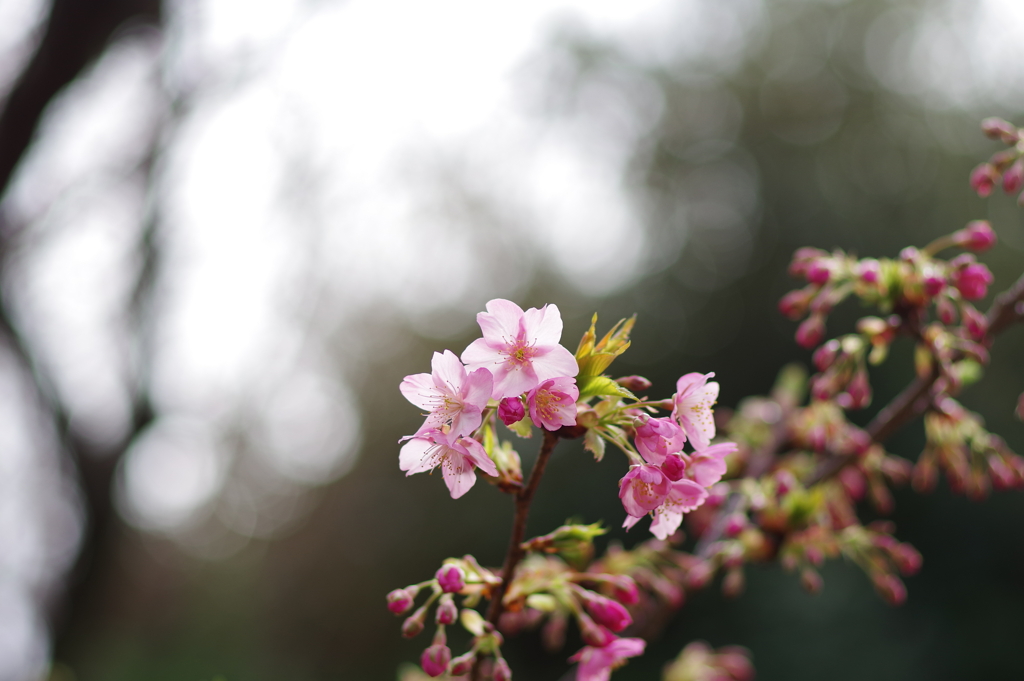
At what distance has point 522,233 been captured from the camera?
6211 mm

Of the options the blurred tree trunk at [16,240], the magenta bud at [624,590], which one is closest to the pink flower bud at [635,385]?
the magenta bud at [624,590]

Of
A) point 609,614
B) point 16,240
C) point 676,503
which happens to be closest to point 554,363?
point 676,503

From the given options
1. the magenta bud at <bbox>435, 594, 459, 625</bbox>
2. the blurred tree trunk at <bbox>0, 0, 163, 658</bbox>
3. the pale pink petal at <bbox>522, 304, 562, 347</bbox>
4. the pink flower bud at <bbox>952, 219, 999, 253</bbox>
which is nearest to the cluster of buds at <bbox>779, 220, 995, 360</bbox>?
the pink flower bud at <bbox>952, 219, 999, 253</bbox>

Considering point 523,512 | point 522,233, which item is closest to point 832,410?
point 523,512

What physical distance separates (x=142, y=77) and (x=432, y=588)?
4.31 metres

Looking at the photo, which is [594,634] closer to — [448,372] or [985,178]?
[448,372]

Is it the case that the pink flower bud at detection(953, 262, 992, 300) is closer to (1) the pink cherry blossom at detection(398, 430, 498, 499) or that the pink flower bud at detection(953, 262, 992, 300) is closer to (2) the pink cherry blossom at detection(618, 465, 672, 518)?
(2) the pink cherry blossom at detection(618, 465, 672, 518)

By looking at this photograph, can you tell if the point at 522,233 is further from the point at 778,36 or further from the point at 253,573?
the point at 253,573

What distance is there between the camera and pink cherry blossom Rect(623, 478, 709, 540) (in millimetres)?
706

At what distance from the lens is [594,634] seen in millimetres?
767

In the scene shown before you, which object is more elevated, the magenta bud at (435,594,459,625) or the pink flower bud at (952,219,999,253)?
the pink flower bud at (952,219,999,253)

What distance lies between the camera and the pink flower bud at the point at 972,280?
0.88 metres

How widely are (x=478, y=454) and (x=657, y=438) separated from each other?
0.20 meters

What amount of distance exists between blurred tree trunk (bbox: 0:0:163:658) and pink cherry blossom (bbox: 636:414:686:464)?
3162 mm
